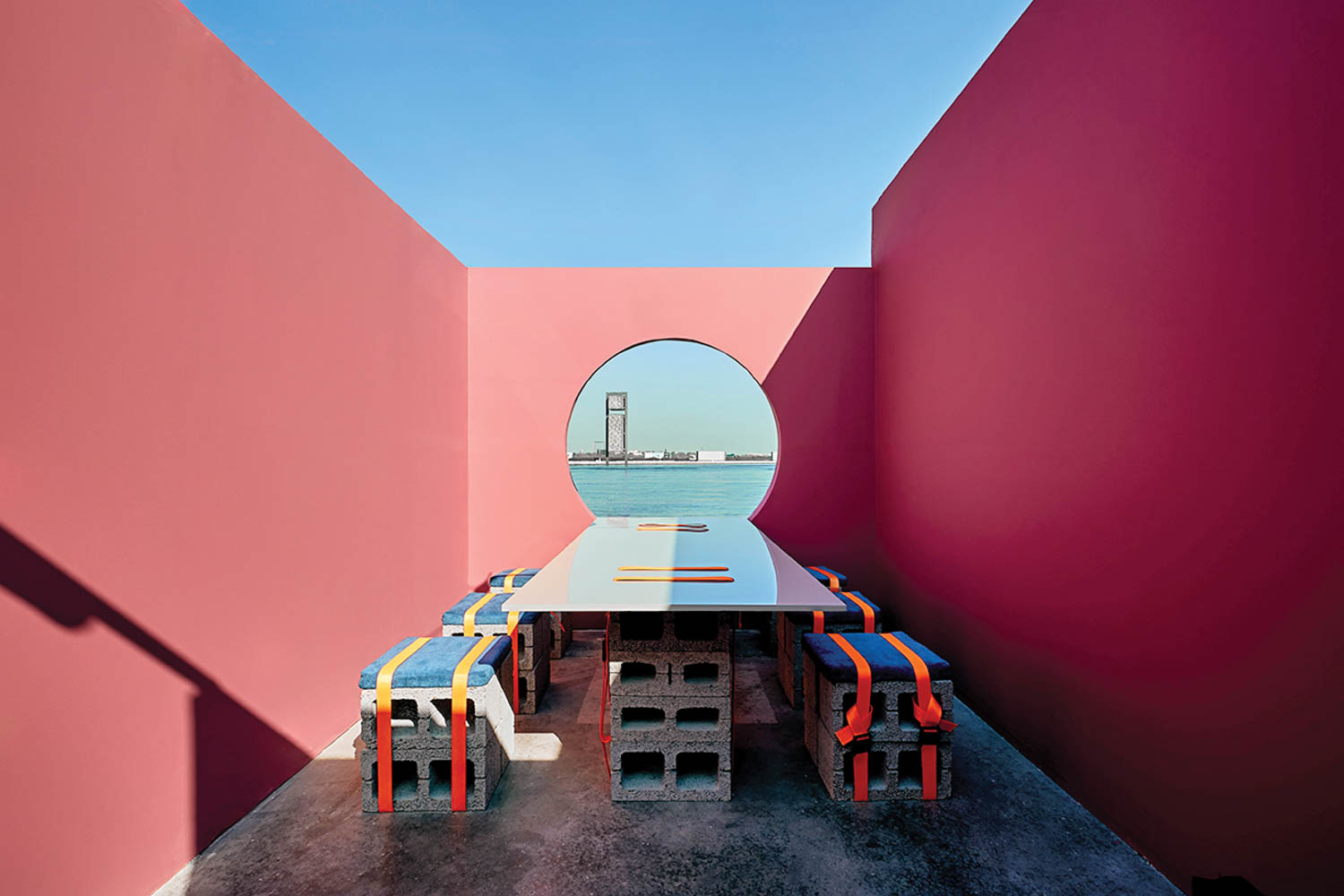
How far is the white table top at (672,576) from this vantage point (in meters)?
1.96

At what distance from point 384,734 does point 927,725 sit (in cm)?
222

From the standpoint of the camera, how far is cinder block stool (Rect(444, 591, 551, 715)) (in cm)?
309

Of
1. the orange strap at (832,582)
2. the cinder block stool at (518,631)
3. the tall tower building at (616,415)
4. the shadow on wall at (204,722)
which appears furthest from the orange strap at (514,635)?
the tall tower building at (616,415)

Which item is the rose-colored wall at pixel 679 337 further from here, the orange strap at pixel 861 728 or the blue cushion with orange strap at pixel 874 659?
the orange strap at pixel 861 728

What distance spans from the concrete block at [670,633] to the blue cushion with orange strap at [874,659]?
0.46 metres

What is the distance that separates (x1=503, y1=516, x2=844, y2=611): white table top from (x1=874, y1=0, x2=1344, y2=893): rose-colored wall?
1.14m

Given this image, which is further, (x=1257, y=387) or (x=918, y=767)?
(x=918, y=767)

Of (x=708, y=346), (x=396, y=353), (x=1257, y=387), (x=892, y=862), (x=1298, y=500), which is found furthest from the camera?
(x=708, y=346)

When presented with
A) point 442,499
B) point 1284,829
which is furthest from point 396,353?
point 1284,829

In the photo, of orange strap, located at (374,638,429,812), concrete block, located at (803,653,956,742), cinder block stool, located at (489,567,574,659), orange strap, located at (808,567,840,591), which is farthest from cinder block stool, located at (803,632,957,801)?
cinder block stool, located at (489,567,574,659)

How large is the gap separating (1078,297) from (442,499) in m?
4.01

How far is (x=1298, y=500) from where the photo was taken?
1501mm

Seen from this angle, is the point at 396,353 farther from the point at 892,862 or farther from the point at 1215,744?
the point at 1215,744

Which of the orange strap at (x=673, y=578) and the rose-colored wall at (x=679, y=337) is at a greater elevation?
the rose-colored wall at (x=679, y=337)
